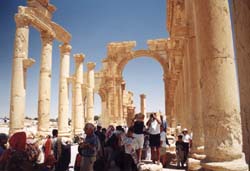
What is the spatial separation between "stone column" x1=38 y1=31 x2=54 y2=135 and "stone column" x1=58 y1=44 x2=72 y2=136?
274 cm

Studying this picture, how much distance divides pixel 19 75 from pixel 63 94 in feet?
20.1

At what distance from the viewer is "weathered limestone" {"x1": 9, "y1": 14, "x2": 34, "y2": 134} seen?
15110mm

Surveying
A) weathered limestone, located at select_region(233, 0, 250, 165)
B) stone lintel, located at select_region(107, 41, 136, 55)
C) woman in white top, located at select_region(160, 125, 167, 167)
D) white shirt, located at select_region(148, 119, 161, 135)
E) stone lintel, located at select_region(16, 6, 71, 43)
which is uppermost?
stone lintel, located at select_region(107, 41, 136, 55)

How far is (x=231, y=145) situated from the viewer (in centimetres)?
509

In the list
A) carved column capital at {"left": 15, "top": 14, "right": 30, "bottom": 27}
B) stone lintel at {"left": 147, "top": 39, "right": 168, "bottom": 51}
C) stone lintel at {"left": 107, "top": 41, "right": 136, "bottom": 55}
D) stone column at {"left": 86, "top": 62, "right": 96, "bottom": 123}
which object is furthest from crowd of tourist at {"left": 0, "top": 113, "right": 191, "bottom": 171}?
stone lintel at {"left": 107, "top": 41, "right": 136, "bottom": 55}

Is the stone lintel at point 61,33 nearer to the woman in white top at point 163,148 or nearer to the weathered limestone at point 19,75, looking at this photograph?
the weathered limestone at point 19,75

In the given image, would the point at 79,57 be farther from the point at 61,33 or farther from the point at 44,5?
the point at 44,5

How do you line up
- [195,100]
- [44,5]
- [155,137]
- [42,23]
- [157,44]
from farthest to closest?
[157,44], [44,5], [42,23], [195,100], [155,137]

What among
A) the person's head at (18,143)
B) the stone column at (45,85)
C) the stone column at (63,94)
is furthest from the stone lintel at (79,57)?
the person's head at (18,143)

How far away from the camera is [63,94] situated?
21.4 metres

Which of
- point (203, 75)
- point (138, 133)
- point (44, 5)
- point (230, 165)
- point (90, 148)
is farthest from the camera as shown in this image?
point (44, 5)

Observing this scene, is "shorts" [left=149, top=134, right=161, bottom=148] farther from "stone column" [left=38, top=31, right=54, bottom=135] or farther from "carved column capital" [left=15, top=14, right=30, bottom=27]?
"carved column capital" [left=15, top=14, right=30, bottom=27]

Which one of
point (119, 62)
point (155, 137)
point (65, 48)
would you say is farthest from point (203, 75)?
point (119, 62)

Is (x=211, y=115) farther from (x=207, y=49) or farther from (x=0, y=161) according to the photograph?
(x=0, y=161)
